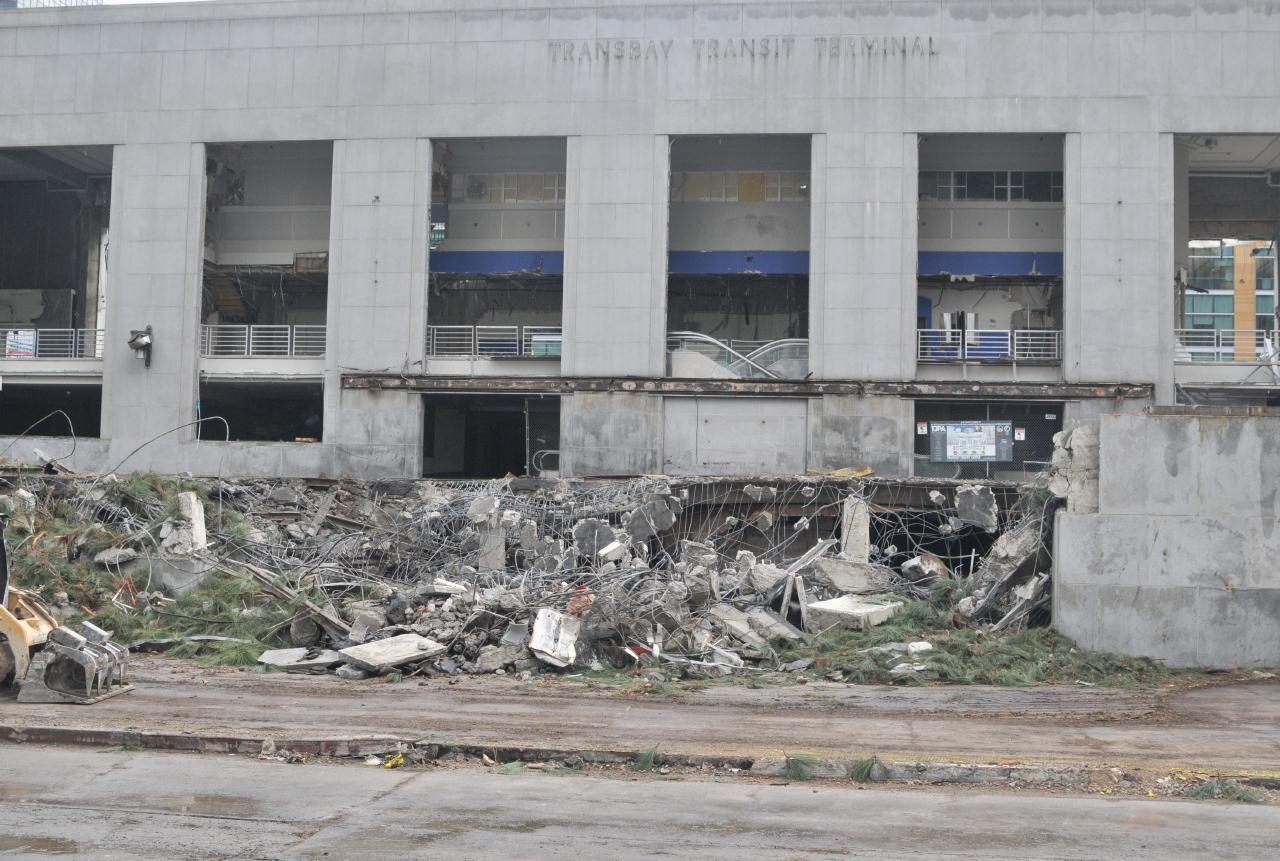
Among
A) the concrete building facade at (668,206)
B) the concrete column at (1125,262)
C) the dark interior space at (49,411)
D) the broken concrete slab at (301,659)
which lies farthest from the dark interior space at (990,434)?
the dark interior space at (49,411)

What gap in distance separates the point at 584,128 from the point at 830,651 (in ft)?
68.8

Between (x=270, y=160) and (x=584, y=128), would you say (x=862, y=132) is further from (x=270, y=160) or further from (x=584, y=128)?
(x=270, y=160)

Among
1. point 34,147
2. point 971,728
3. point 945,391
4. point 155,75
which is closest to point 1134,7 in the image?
point 945,391

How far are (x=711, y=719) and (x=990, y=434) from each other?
21.3 m

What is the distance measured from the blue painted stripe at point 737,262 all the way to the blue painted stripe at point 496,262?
13.3 ft

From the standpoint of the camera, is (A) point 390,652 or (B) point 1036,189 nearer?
(A) point 390,652

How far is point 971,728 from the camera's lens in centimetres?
1236

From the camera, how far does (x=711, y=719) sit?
41.5ft

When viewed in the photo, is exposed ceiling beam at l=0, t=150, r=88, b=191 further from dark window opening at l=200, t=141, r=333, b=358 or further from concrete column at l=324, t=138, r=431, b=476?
concrete column at l=324, t=138, r=431, b=476

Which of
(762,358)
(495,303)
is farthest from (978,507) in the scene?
(495,303)

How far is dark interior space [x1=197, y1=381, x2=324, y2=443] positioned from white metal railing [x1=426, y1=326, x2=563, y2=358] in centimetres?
481

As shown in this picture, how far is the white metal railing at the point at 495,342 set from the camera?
33.8 metres

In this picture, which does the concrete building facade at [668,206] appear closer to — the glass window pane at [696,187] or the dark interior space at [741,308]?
the glass window pane at [696,187]

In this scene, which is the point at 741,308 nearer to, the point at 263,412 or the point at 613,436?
the point at 613,436
